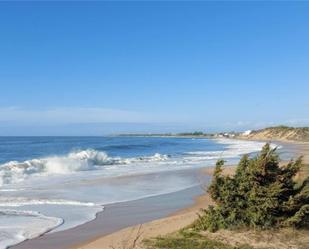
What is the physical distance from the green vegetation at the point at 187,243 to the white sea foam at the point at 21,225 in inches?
116

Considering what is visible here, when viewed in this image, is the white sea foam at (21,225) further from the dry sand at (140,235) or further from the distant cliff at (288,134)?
the distant cliff at (288,134)

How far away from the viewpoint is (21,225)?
10.8 meters

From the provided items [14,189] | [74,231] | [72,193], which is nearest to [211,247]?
[74,231]

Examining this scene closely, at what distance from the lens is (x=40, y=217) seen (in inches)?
469

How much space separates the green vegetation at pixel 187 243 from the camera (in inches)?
312

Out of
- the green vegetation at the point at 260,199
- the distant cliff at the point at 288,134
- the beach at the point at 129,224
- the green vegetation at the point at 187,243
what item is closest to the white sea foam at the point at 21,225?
the beach at the point at 129,224

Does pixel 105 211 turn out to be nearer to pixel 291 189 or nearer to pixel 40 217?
pixel 40 217

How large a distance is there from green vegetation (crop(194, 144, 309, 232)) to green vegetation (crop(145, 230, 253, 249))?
0.50 m

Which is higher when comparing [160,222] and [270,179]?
[270,179]

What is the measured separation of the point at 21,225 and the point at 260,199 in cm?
567

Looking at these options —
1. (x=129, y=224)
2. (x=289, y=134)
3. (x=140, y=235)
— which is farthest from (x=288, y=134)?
(x=140, y=235)

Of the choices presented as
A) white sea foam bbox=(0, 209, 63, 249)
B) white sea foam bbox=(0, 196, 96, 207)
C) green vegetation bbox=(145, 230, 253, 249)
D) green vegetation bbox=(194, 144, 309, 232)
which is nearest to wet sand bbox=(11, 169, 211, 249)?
white sea foam bbox=(0, 209, 63, 249)

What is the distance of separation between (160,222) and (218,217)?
2140mm

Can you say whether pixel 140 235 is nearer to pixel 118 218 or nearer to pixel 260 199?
pixel 260 199
